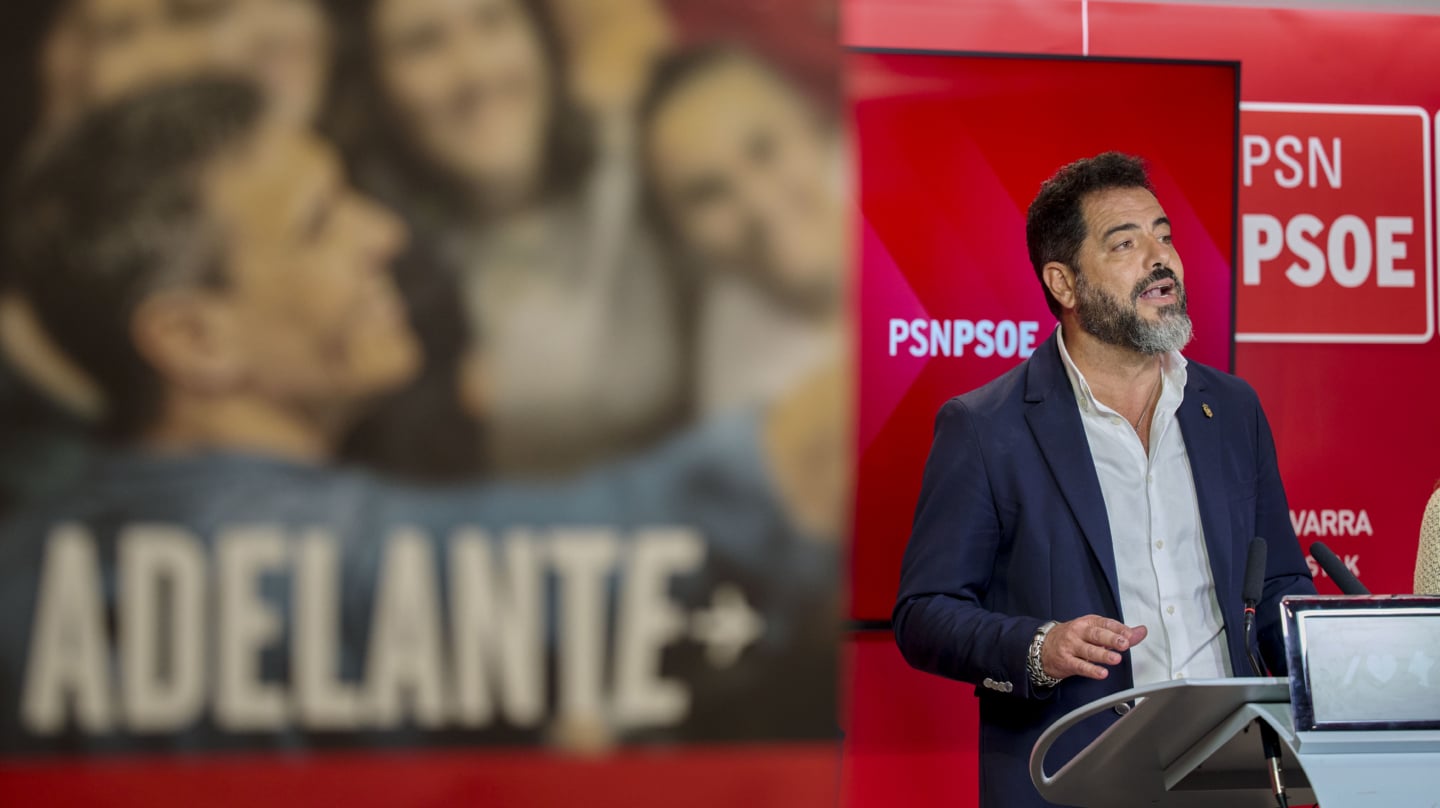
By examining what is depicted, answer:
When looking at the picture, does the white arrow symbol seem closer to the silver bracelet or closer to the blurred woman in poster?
the blurred woman in poster

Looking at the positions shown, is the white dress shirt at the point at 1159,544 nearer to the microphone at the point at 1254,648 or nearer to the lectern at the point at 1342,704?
the microphone at the point at 1254,648

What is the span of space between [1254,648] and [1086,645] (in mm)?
301

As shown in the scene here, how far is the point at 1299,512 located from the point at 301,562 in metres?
3.50

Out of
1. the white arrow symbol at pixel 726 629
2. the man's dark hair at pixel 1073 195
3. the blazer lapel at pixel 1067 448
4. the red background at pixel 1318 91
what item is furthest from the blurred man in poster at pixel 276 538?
the red background at pixel 1318 91

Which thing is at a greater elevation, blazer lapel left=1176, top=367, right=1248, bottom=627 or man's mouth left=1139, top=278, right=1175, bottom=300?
man's mouth left=1139, top=278, right=1175, bottom=300

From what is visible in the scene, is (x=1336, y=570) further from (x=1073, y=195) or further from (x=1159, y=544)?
(x=1073, y=195)

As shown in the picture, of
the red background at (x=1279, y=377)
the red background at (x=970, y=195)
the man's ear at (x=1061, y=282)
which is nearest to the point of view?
the man's ear at (x=1061, y=282)

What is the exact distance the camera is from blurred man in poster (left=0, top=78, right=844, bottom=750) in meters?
0.86

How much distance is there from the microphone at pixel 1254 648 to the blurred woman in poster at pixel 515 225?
102cm

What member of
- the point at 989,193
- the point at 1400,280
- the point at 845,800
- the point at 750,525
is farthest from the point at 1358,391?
the point at 750,525

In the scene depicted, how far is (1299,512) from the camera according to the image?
3.87 m

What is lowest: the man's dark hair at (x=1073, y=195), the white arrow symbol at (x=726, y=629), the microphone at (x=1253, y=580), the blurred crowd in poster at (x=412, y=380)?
the microphone at (x=1253, y=580)

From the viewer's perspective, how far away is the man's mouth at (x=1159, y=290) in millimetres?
2539

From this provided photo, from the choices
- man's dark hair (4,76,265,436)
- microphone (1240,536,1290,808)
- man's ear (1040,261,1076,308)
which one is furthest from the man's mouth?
man's dark hair (4,76,265,436)
